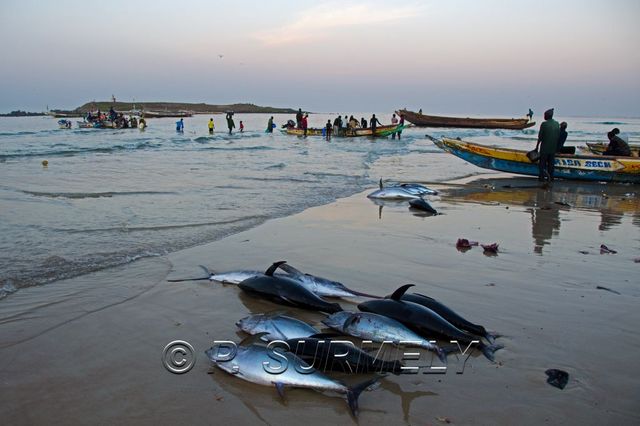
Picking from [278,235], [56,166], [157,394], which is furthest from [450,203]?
[56,166]

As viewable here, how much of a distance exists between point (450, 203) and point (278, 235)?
5.18 metres

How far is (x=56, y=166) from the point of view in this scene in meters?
20.0

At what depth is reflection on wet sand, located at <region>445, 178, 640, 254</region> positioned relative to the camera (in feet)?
30.3

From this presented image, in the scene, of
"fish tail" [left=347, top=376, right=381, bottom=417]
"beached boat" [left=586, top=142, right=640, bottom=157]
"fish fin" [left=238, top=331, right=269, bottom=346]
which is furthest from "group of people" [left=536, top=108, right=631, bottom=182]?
"fish tail" [left=347, top=376, right=381, bottom=417]

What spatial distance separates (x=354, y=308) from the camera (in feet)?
16.4

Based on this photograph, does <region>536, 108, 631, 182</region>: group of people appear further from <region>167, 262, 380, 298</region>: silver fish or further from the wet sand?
<region>167, 262, 380, 298</region>: silver fish

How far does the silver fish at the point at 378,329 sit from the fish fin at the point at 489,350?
355 millimetres

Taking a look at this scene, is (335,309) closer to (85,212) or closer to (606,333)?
(606,333)

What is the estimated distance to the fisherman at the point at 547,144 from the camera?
1463 centimetres

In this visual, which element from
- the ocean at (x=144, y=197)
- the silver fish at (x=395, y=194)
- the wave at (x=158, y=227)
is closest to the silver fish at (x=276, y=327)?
the ocean at (x=144, y=197)

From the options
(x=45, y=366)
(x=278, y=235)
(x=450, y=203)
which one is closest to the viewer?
(x=45, y=366)

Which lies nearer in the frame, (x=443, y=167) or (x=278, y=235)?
(x=278, y=235)

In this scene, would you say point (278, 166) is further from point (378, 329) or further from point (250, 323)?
point (378, 329)

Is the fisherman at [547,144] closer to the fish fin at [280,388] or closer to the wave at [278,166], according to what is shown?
the wave at [278,166]
